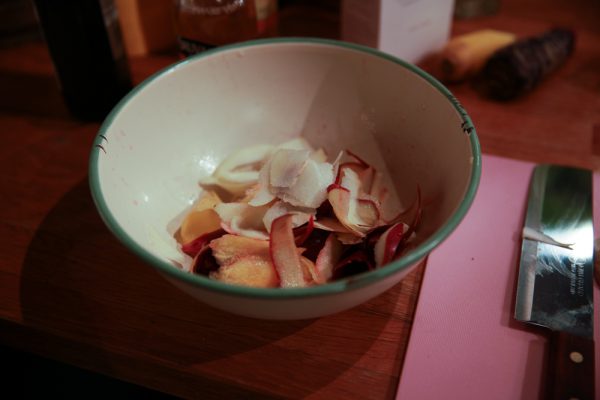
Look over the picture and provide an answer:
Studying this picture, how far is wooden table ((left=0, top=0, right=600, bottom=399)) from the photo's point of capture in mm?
539

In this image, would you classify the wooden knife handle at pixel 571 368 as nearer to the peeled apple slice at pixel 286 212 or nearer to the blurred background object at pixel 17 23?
the peeled apple slice at pixel 286 212

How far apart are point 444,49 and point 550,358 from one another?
62 centimetres

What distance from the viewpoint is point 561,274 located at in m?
0.58

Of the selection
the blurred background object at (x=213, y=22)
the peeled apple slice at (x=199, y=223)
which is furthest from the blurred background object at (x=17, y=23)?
the peeled apple slice at (x=199, y=223)

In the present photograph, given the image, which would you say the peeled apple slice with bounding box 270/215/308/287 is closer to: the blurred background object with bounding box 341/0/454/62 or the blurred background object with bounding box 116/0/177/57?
the blurred background object with bounding box 341/0/454/62

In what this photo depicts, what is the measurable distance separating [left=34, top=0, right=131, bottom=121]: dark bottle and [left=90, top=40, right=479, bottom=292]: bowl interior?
0.23m

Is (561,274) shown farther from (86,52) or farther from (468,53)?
(86,52)

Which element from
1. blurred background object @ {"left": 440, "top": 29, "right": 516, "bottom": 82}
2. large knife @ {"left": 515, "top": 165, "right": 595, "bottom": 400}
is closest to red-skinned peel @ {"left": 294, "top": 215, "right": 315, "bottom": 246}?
large knife @ {"left": 515, "top": 165, "right": 595, "bottom": 400}

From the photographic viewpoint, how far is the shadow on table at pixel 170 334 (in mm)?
539

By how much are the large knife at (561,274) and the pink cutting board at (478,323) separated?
2 cm

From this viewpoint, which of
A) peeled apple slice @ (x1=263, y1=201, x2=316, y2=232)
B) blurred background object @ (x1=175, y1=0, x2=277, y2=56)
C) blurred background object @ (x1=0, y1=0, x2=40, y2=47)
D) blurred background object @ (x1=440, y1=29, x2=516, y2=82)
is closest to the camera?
peeled apple slice @ (x1=263, y1=201, x2=316, y2=232)

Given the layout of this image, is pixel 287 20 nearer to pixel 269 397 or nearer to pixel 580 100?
pixel 580 100

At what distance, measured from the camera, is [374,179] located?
670 millimetres

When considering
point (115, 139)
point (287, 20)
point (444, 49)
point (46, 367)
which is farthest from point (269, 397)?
point (287, 20)
